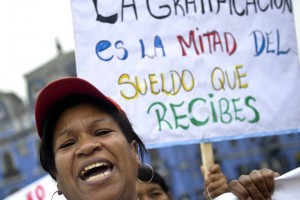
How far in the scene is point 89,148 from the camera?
2.03m

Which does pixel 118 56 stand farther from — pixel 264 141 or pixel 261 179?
pixel 264 141

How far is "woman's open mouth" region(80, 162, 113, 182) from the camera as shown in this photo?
2.02 metres

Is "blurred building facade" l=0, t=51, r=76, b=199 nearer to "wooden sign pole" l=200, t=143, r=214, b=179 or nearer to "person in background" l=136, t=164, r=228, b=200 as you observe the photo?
"person in background" l=136, t=164, r=228, b=200

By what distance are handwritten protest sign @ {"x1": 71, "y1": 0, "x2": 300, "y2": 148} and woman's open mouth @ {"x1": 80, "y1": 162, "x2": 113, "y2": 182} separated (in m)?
0.94

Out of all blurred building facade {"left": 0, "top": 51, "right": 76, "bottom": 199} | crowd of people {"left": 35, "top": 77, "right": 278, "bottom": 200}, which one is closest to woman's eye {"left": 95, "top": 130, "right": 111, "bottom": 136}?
crowd of people {"left": 35, "top": 77, "right": 278, "bottom": 200}

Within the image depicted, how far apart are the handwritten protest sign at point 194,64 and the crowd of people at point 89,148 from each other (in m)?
0.73

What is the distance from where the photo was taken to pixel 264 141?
1576 inches

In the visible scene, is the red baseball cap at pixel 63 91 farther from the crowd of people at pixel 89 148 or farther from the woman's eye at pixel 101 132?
the woman's eye at pixel 101 132

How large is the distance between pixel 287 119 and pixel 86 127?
1.61 meters

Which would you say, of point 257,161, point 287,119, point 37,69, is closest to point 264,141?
point 257,161

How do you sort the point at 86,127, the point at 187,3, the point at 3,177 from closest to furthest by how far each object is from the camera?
the point at 86,127 < the point at 187,3 < the point at 3,177

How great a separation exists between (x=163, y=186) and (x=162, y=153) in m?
34.5

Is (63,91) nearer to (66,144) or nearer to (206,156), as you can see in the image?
(66,144)

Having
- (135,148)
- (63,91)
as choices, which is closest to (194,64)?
(135,148)
